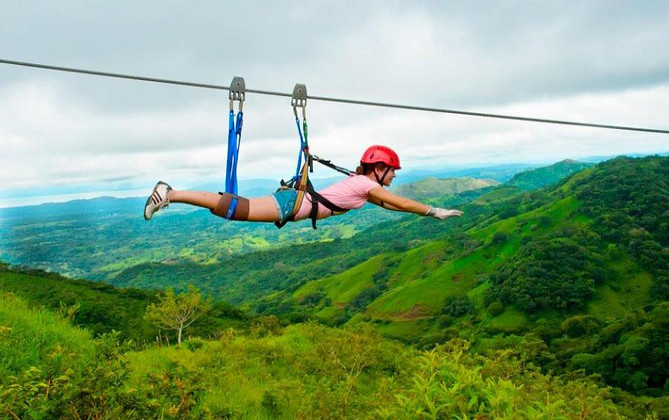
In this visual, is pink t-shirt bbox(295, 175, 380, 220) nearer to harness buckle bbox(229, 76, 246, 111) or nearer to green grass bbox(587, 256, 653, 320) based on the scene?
harness buckle bbox(229, 76, 246, 111)

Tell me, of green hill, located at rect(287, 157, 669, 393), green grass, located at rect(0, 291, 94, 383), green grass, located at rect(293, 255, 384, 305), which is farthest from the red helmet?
green grass, located at rect(293, 255, 384, 305)

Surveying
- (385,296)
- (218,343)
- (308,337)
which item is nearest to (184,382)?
(218,343)

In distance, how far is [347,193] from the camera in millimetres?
5363

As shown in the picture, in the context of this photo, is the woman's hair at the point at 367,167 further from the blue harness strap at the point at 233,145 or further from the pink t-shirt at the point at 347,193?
the blue harness strap at the point at 233,145

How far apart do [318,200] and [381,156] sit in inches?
40.2

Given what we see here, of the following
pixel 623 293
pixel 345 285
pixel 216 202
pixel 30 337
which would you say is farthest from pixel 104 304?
pixel 623 293

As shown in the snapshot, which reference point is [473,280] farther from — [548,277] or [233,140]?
[233,140]

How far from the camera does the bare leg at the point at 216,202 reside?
480cm

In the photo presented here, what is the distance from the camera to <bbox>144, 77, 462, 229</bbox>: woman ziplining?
4.83m

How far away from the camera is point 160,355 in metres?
19.4

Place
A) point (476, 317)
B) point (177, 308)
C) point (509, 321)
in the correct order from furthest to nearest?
point (476, 317)
point (509, 321)
point (177, 308)

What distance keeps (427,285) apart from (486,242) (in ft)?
99.2

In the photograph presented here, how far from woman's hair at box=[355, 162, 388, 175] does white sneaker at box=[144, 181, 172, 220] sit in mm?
2252

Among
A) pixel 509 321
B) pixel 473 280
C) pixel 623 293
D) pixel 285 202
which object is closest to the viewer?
pixel 285 202
